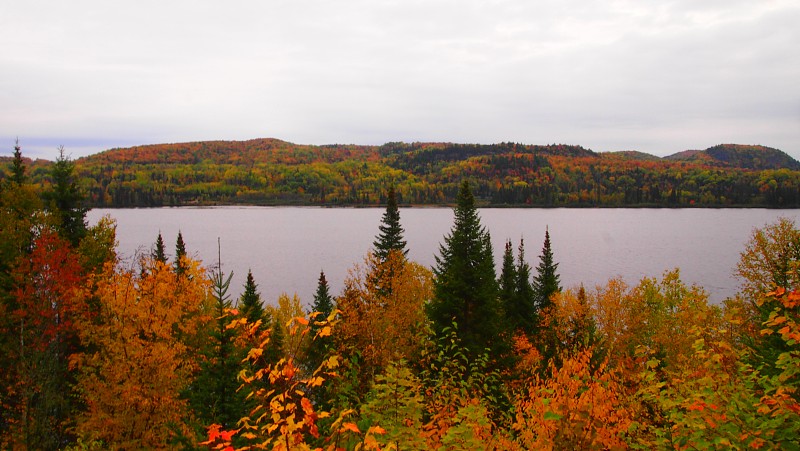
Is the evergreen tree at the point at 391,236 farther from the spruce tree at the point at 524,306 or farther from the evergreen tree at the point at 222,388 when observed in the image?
the evergreen tree at the point at 222,388

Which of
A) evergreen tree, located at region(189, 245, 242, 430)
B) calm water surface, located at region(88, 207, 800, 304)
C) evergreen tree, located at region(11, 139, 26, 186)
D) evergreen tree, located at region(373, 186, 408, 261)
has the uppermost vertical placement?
evergreen tree, located at region(11, 139, 26, 186)

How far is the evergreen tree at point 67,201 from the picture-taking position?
79.3 feet

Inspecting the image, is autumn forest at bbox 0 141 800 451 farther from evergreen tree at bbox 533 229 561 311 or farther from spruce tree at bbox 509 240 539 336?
evergreen tree at bbox 533 229 561 311

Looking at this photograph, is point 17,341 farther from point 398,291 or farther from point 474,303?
point 398,291

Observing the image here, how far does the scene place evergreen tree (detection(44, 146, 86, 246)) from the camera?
24.2 m

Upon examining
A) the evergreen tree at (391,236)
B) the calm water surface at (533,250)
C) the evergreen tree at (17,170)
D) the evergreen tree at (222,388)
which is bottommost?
the calm water surface at (533,250)

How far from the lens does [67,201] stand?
2462 cm

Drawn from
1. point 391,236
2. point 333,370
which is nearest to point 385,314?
point 391,236

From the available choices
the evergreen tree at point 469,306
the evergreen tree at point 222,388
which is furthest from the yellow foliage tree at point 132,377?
the evergreen tree at point 469,306

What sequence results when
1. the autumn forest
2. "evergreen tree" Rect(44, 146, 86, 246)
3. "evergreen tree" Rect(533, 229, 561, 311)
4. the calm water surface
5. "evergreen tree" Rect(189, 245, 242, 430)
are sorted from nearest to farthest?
the autumn forest < "evergreen tree" Rect(189, 245, 242, 430) < "evergreen tree" Rect(44, 146, 86, 246) < "evergreen tree" Rect(533, 229, 561, 311) < the calm water surface

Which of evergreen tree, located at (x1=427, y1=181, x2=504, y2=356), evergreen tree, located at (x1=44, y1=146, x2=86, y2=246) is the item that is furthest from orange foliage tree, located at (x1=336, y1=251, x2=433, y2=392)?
evergreen tree, located at (x1=44, y1=146, x2=86, y2=246)

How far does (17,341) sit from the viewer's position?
1969 centimetres

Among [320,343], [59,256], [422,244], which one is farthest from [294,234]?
[59,256]

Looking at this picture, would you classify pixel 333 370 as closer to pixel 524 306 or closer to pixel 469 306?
pixel 469 306
